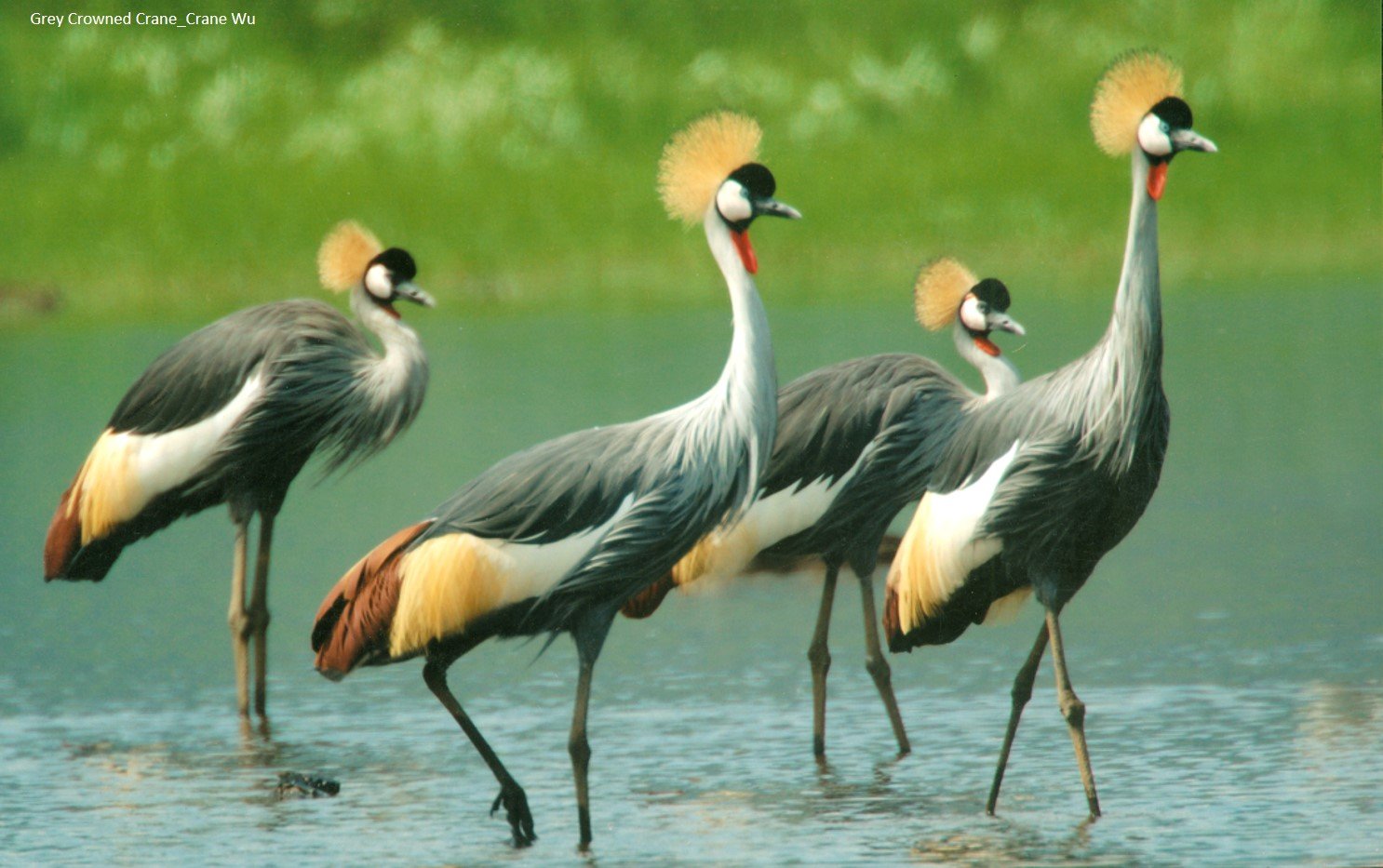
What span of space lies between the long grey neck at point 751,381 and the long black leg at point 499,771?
1.01 m

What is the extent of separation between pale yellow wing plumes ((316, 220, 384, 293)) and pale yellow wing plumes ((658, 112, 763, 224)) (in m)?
2.56

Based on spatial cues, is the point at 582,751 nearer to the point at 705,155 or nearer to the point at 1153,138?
the point at 705,155

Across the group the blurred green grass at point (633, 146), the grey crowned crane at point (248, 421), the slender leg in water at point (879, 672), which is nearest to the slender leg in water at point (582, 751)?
the slender leg in water at point (879, 672)

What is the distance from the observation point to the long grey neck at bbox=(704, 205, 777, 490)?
617 cm

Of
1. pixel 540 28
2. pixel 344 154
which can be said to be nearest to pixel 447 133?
pixel 344 154

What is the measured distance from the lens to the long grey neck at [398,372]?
8469 millimetres

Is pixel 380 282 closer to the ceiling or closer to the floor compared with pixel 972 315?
closer to the ceiling

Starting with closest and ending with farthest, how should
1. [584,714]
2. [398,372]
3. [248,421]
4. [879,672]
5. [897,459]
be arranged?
[584,714] < [879,672] < [897,459] < [248,421] < [398,372]

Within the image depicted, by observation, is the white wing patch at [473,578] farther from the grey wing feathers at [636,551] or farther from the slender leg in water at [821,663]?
the slender leg in water at [821,663]

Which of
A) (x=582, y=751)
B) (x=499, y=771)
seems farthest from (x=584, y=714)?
(x=499, y=771)

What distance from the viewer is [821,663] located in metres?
7.27

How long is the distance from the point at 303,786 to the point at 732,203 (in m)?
2.15

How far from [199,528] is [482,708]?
538 centimetres

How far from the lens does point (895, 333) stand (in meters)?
19.0
